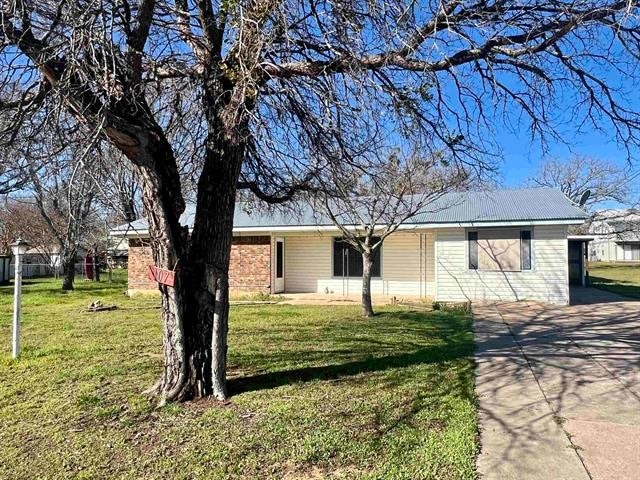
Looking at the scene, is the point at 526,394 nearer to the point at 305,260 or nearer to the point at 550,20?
the point at 550,20

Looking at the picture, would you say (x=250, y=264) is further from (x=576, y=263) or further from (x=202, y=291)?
(x=576, y=263)

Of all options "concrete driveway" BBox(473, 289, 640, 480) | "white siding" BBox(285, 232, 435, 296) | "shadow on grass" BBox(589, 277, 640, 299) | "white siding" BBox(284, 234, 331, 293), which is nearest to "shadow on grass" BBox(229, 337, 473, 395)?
"concrete driveway" BBox(473, 289, 640, 480)

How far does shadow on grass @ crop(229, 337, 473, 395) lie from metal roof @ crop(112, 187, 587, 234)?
242 inches

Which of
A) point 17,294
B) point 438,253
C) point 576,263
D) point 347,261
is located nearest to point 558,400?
point 17,294

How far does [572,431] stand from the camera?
13.4 feet

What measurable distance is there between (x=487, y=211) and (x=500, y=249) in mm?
1467

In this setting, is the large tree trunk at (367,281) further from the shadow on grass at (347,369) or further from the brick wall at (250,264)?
the brick wall at (250,264)

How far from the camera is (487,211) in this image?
15336 millimetres

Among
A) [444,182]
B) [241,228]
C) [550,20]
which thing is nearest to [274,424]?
[550,20]

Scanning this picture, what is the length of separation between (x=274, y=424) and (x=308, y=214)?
13.4 m

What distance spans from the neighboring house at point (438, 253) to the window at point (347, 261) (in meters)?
0.04

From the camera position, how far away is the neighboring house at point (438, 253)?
14.1 m

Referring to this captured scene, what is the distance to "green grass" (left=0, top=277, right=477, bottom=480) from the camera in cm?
347

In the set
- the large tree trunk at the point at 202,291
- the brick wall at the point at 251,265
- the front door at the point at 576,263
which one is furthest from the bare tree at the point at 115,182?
the front door at the point at 576,263
